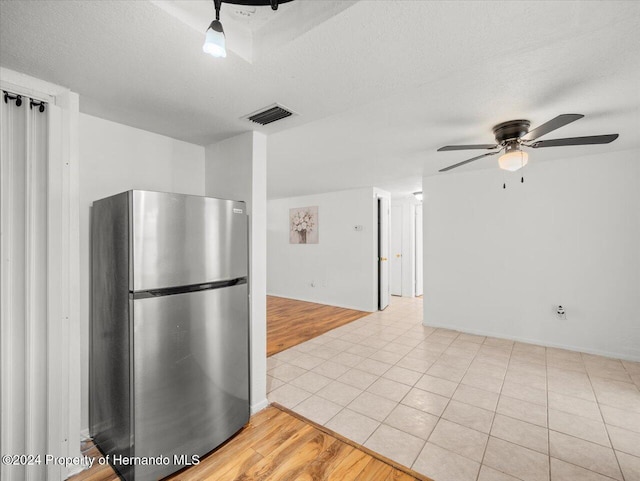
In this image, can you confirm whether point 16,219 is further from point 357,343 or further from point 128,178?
point 357,343

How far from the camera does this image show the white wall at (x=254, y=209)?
7.42 ft

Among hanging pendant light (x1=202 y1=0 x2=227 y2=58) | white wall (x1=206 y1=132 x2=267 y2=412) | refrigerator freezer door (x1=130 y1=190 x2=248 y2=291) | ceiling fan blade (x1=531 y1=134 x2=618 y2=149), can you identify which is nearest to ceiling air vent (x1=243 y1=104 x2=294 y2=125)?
white wall (x1=206 y1=132 x2=267 y2=412)

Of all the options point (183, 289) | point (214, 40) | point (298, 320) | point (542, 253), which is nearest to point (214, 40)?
point (214, 40)

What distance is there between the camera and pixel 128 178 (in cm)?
216

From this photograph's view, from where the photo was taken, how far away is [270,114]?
2.01 metres

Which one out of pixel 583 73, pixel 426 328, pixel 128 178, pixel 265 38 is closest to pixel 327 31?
pixel 265 38

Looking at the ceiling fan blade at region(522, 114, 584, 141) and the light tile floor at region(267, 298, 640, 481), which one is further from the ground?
the ceiling fan blade at region(522, 114, 584, 141)

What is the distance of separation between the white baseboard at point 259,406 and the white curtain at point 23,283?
1.21 metres

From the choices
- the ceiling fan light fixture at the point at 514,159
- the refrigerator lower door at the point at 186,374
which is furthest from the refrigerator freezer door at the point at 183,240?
the ceiling fan light fixture at the point at 514,159

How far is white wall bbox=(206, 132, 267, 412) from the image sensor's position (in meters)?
2.26

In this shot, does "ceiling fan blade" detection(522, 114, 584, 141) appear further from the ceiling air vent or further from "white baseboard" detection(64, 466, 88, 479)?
"white baseboard" detection(64, 466, 88, 479)

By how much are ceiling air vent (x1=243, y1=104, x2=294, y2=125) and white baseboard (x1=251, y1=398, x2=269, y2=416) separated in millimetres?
2196

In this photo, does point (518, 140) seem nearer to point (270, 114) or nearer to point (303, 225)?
point (270, 114)

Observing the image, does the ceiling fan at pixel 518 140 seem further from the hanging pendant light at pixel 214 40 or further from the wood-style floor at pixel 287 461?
the wood-style floor at pixel 287 461
